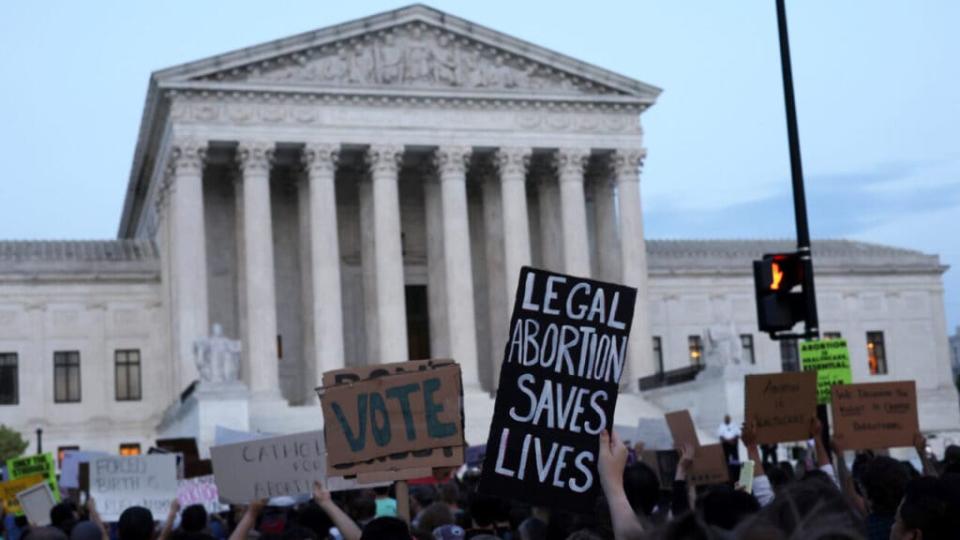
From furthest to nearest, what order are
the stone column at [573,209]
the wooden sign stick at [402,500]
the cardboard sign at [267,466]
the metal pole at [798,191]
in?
the stone column at [573,209]
the metal pole at [798,191]
the cardboard sign at [267,466]
the wooden sign stick at [402,500]

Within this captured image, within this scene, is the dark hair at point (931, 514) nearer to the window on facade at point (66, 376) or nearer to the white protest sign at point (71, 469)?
the white protest sign at point (71, 469)

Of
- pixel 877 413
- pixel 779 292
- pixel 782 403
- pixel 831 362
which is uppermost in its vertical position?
pixel 779 292

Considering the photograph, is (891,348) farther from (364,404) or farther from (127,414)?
(364,404)

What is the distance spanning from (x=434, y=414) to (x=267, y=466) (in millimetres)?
2960

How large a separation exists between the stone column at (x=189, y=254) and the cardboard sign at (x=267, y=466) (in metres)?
38.4

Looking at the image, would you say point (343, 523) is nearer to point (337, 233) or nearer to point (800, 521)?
point (800, 521)

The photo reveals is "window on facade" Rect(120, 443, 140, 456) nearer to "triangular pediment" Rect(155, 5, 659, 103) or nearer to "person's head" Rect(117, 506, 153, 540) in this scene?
"triangular pediment" Rect(155, 5, 659, 103)

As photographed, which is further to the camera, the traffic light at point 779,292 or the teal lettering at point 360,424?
the traffic light at point 779,292

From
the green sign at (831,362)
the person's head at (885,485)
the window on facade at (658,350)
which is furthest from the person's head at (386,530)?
the window on facade at (658,350)

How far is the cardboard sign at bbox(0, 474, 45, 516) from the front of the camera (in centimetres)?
2114

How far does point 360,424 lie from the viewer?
37.5 feet

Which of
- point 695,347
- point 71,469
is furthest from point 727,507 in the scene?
point 695,347

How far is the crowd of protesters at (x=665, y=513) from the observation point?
4523 millimetres

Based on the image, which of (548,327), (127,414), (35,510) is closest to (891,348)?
(127,414)
